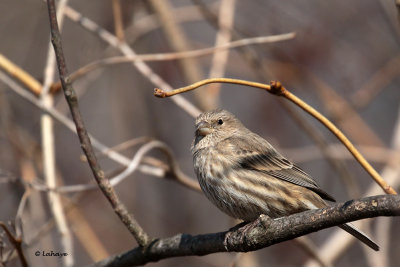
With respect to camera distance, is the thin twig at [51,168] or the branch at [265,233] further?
the thin twig at [51,168]

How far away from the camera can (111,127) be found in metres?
8.59

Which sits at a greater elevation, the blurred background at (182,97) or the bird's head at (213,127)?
the blurred background at (182,97)

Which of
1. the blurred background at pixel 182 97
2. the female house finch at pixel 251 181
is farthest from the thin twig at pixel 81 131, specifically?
the blurred background at pixel 182 97

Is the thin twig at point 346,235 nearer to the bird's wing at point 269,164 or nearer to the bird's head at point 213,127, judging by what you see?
the bird's wing at point 269,164

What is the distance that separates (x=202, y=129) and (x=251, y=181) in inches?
37.0

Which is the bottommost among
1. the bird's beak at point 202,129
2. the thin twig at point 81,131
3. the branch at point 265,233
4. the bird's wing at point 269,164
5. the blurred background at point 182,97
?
the branch at point 265,233

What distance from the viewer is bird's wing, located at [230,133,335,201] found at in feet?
15.4

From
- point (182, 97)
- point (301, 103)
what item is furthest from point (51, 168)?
point (182, 97)

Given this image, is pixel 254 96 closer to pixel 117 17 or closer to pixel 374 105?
pixel 374 105

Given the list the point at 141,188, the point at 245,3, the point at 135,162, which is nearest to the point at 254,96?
the point at 245,3

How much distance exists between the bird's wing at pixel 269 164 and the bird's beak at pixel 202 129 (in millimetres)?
340

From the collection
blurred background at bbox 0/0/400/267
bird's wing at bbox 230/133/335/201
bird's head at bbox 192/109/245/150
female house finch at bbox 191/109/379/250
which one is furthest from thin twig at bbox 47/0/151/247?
blurred background at bbox 0/0/400/267

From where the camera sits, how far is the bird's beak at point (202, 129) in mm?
5281

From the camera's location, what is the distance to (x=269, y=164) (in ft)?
15.8
